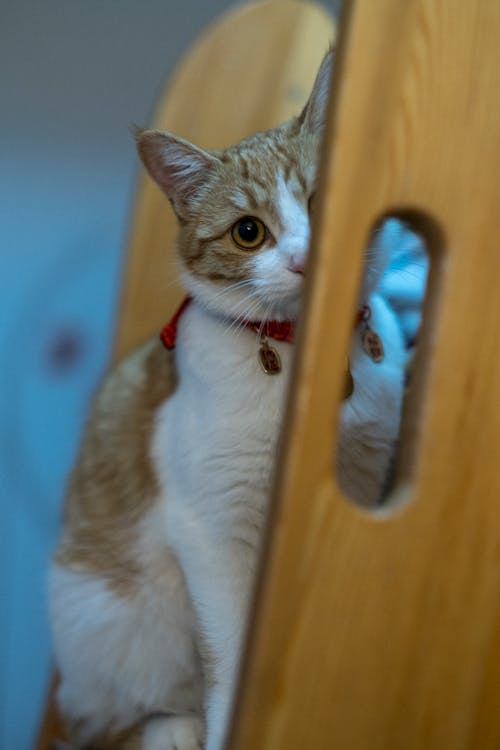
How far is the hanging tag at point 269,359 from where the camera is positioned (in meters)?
0.89

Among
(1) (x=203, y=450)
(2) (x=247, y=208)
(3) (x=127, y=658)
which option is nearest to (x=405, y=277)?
(2) (x=247, y=208)

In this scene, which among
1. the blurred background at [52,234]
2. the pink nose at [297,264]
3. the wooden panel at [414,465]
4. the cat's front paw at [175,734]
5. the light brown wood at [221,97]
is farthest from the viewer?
the blurred background at [52,234]

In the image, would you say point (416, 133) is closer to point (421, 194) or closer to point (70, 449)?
point (421, 194)

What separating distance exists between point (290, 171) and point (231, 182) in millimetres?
84

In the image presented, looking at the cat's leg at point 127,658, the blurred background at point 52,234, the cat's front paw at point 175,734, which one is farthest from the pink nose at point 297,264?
the blurred background at point 52,234

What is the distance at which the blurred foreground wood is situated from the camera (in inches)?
52.9

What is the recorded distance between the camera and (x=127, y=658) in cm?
107

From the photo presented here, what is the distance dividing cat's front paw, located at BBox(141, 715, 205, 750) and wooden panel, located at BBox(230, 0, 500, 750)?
0.53 metres

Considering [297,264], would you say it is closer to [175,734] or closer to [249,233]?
[249,233]

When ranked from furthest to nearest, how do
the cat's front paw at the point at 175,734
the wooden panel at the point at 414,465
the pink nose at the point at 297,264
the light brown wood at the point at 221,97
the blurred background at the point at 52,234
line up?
the blurred background at the point at 52,234 → the light brown wood at the point at 221,97 → the cat's front paw at the point at 175,734 → the pink nose at the point at 297,264 → the wooden panel at the point at 414,465

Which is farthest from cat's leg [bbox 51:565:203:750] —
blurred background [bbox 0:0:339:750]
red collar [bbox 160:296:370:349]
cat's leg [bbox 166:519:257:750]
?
blurred background [bbox 0:0:339:750]

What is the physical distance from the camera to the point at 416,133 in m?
0.46

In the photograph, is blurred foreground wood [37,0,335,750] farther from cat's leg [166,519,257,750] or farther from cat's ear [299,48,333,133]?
cat's leg [166,519,257,750]

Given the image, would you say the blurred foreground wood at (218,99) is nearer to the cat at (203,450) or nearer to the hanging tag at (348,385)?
the cat at (203,450)
